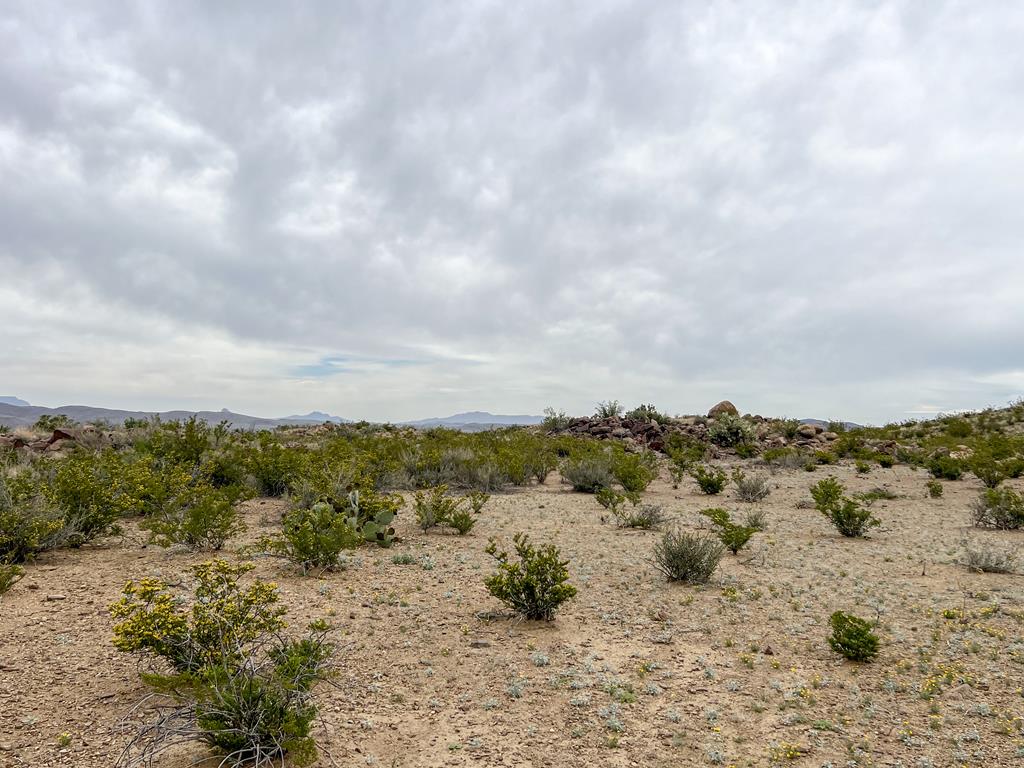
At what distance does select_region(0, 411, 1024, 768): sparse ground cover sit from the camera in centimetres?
406

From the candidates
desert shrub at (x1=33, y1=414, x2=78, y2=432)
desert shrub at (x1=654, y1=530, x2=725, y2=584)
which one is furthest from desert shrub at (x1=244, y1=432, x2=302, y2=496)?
desert shrub at (x1=33, y1=414, x2=78, y2=432)

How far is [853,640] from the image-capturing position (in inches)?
210

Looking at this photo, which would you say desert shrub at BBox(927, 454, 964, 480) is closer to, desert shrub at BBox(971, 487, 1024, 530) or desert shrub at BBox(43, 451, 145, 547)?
desert shrub at BBox(971, 487, 1024, 530)

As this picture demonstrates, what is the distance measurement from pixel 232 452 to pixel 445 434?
12.2 m

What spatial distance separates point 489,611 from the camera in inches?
265

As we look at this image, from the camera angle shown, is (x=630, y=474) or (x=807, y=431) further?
(x=807, y=431)

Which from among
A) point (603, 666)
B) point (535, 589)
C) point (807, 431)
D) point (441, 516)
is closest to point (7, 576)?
point (535, 589)

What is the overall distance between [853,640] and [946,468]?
16017 millimetres

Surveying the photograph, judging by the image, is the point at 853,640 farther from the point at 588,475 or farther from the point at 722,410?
the point at 722,410

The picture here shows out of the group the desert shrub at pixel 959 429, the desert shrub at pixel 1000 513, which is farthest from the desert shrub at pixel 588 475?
the desert shrub at pixel 959 429

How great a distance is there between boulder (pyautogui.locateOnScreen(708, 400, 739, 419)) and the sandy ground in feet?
84.5

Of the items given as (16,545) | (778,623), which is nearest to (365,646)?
(778,623)

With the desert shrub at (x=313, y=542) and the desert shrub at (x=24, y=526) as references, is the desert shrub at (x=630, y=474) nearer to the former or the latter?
the desert shrub at (x=313, y=542)

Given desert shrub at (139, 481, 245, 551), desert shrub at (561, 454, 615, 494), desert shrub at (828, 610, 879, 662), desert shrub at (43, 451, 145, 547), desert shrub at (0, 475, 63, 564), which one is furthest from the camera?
desert shrub at (561, 454, 615, 494)
